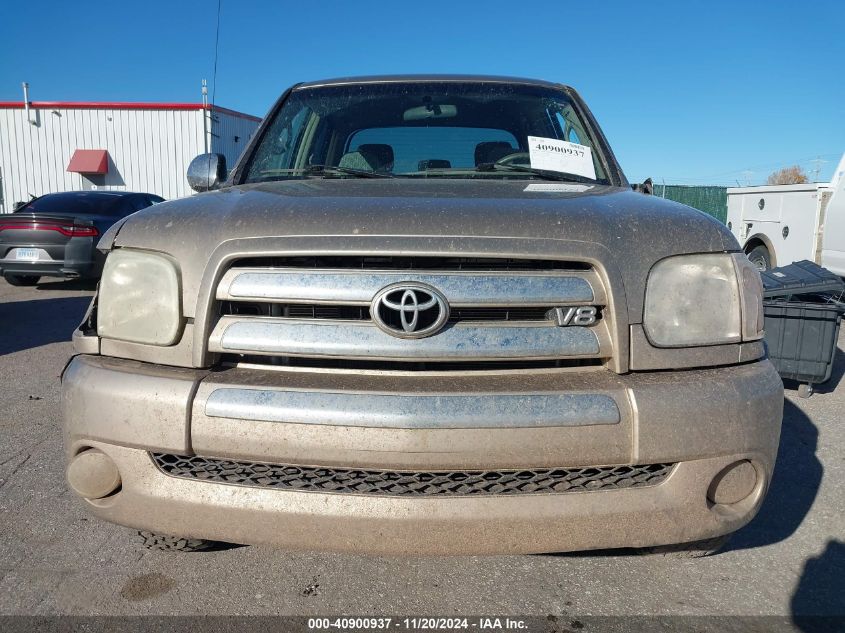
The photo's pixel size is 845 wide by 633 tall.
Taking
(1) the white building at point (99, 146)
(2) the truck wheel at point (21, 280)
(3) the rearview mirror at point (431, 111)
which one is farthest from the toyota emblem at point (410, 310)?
(1) the white building at point (99, 146)

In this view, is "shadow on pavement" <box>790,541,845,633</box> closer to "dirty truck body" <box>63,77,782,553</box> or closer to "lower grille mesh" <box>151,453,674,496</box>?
"dirty truck body" <box>63,77,782,553</box>

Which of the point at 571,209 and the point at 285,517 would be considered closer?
the point at 285,517

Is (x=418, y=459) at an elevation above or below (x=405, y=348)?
below

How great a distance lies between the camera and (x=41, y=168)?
23.0 metres

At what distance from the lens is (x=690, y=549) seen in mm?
2258

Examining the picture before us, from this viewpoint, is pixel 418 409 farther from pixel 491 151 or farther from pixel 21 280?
pixel 21 280

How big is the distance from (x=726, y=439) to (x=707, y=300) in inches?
16.7

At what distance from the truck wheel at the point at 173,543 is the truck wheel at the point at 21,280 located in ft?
31.3

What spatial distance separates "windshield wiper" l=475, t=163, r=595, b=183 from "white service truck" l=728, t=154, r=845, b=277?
6.52m

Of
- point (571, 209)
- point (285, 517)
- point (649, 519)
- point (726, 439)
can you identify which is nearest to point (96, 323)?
point (285, 517)

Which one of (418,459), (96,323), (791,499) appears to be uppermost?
(96,323)

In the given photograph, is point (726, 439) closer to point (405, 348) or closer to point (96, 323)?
point (405, 348)

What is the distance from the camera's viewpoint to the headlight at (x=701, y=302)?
1924mm

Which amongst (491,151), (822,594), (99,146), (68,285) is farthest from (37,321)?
(99,146)
